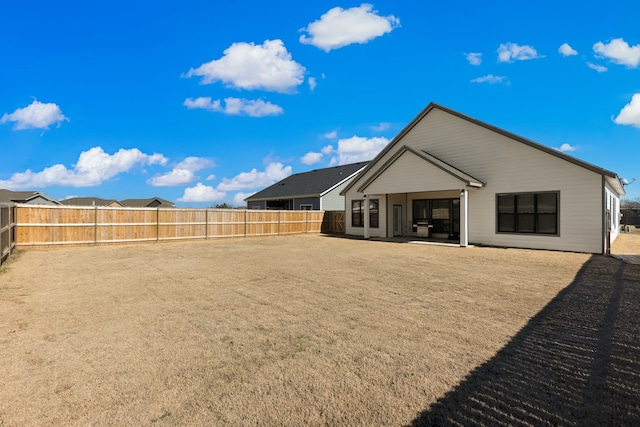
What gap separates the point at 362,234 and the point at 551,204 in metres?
10.6

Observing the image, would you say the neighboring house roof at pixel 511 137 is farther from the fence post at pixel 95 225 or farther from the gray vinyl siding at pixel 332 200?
the fence post at pixel 95 225

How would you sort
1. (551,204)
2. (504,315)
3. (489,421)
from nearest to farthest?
(489,421), (504,315), (551,204)

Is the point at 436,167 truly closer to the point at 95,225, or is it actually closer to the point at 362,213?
the point at 362,213

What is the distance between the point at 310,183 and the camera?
3189 centimetres

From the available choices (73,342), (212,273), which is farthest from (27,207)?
(73,342)

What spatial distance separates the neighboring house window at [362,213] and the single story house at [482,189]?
0.06 metres

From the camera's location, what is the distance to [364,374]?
129 inches

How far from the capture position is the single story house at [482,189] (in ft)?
42.2

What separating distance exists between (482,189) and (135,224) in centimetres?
1723

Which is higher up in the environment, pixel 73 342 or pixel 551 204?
pixel 551 204

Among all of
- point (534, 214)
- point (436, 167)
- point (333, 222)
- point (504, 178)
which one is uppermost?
point (436, 167)

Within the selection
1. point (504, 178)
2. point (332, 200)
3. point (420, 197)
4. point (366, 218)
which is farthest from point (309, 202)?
point (504, 178)

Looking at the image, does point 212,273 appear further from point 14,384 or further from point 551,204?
point 551,204

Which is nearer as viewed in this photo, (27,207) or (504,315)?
(504,315)
